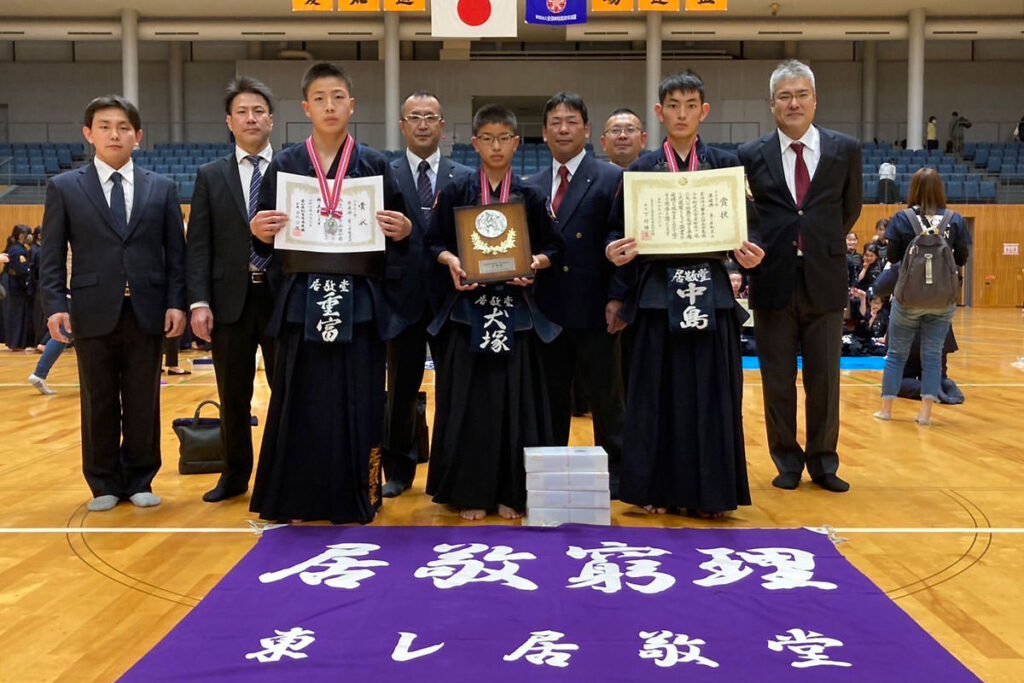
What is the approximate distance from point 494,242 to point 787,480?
1.86 metres

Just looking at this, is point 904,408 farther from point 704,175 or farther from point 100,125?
point 100,125

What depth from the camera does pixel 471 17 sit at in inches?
443

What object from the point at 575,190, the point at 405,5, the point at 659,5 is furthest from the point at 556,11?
the point at 575,190

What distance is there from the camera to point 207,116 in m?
22.7

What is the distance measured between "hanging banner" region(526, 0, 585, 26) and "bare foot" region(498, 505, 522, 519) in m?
10.1

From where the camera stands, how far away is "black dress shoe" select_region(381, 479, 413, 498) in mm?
4035

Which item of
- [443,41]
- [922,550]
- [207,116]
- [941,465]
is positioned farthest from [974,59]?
[922,550]

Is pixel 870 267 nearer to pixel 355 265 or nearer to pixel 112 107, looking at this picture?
pixel 355 265

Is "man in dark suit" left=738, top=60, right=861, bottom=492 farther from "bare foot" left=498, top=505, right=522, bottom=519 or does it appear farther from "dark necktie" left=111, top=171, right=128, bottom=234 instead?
"dark necktie" left=111, top=171, right=128, bottom=234

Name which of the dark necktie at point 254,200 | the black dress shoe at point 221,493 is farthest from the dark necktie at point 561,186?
the black dress shoe at point 221,493

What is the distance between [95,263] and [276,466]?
1.15 metres

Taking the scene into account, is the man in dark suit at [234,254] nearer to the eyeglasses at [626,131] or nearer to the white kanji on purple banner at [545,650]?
the white kanji on purple banner at [545,650]

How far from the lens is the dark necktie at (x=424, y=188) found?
13.8ft

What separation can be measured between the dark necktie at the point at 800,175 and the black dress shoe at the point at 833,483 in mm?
1274
